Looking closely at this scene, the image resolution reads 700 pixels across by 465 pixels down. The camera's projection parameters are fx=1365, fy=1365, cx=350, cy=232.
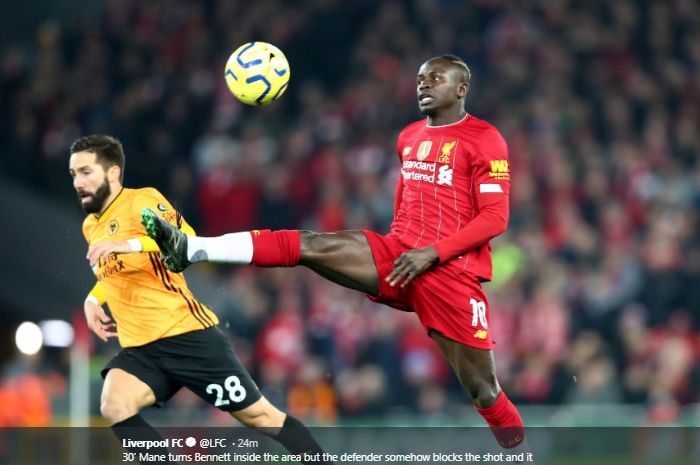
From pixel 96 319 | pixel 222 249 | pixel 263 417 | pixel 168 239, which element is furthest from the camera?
pixel 96 319

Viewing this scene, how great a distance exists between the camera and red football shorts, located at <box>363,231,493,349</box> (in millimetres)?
6977

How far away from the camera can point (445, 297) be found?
698cm

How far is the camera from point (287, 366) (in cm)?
1306

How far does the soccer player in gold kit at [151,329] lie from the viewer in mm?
7027

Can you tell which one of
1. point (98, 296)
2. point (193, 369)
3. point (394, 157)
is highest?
point (394, 157)

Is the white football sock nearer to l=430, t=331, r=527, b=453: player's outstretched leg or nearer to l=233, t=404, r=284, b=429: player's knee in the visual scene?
l=233, t=404, r=284, b=429: player's knee

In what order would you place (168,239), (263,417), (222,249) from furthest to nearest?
(263,417)
(222,249)
(168,239)

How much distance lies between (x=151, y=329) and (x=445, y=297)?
1524 mm

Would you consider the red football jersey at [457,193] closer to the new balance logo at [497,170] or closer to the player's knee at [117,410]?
the new balance logo at [497,170]

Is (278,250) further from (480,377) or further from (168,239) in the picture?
(480,377)

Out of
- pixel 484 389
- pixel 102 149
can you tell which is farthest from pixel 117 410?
pixel 484 389

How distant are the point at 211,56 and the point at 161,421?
6095mm

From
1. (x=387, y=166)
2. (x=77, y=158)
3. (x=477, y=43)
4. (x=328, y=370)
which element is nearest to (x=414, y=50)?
(x=477, y=43)

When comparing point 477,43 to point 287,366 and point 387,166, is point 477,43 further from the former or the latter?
point 287,366
